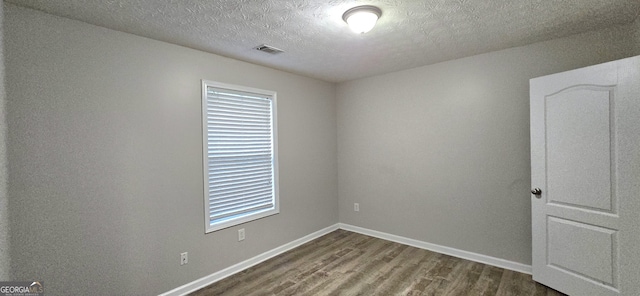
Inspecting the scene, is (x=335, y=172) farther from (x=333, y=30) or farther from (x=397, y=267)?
(x=333, y=30)

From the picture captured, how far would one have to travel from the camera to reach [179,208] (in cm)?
256

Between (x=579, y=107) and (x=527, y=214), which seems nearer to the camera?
(x=579, y=107)

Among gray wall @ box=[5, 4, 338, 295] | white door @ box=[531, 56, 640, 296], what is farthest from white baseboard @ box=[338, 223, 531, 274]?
gray wall @ box=[5, 4, 338, 295]

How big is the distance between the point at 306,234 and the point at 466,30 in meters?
3.16

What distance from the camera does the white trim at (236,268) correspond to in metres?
2.56

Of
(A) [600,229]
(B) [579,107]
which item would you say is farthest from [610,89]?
(A) [600,229]

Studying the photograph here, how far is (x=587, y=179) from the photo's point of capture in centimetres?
220

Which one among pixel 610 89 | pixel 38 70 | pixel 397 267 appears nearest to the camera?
pixel 38 70

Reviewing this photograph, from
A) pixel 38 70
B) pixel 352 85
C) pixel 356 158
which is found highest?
pixel 352 85

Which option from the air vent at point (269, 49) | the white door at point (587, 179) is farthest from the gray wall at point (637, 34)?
the air vent at point (269, 49)

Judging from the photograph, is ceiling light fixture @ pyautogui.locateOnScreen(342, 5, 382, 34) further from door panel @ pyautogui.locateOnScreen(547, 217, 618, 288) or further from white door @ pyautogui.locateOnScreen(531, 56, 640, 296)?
door panel @ pyautogui.locateOnScreen(547, 217, 618, 288)

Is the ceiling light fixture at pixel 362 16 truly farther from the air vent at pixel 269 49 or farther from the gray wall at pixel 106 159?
the gray wall at pixel 106 159

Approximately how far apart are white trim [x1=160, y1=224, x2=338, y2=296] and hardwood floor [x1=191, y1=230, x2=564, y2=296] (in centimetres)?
7

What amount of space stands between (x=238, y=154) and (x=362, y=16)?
2009 millimetres
